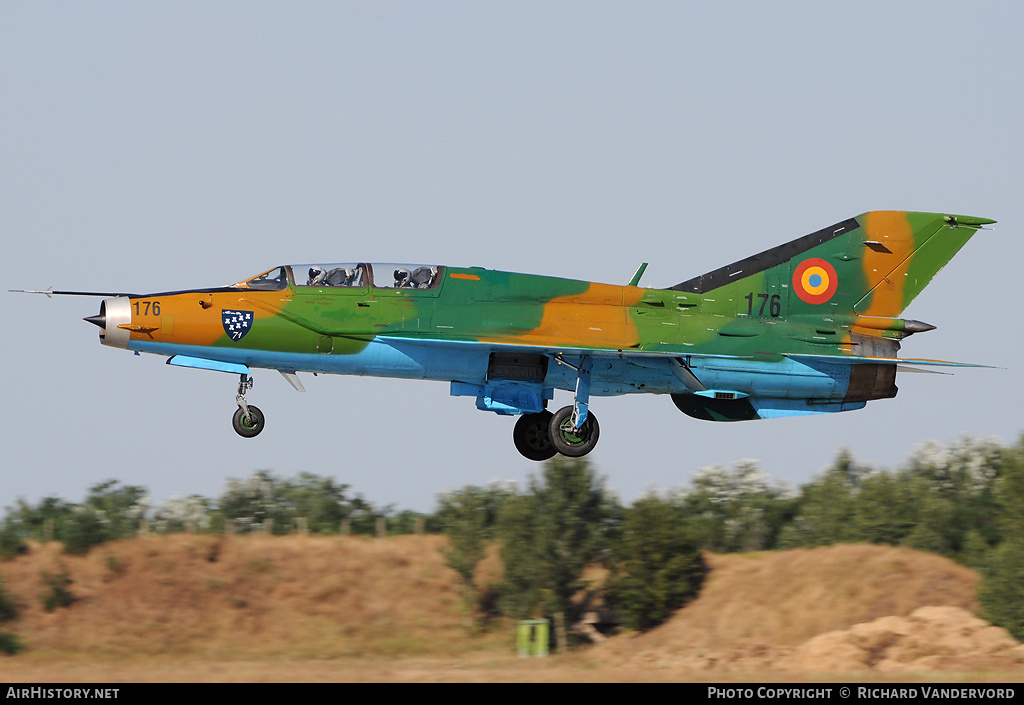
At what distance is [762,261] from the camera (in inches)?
899

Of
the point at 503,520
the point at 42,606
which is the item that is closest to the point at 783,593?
the point at 503,520

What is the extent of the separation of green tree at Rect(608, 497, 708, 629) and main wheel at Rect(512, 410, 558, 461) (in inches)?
605

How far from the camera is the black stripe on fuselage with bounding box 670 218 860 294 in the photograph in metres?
22.6

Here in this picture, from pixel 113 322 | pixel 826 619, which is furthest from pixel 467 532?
pixel 113 322

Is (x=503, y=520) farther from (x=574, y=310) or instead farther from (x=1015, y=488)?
(x=574, y=310)

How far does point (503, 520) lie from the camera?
4159 cm

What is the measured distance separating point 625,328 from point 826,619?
52.6 ft

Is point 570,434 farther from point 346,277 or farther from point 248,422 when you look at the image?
point 248,422

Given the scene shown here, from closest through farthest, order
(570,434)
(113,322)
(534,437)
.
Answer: (113,322) → (570,434) → (534,437)

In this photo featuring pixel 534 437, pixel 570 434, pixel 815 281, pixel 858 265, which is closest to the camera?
pixel 570 434

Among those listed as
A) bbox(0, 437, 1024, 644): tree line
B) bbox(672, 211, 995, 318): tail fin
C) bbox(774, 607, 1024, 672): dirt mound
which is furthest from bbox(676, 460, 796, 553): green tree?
bbox(672, 211, 995, 318): tail fin

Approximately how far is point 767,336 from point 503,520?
68.6 ft

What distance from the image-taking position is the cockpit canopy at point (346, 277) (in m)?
20.8
